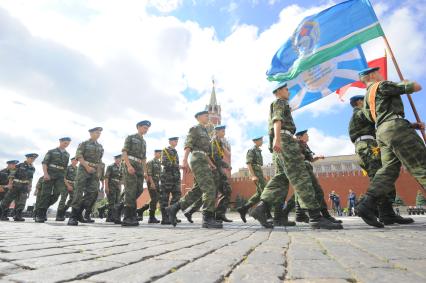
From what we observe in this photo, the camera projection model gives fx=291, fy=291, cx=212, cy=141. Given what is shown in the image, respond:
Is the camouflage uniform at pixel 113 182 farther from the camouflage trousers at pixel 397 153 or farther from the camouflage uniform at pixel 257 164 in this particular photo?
the camouflage trousers at pixel 397 153

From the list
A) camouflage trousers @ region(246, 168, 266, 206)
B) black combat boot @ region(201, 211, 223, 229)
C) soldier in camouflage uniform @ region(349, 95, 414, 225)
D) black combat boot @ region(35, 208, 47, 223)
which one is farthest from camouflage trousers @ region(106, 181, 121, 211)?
soldier in camouflage uniform @ region(349, 95, 414, 225)

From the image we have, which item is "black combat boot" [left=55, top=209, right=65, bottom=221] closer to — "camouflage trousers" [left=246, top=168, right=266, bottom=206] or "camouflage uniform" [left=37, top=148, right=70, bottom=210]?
"camouflage uniform" [left=37, top=148, right=70, bottom=210]

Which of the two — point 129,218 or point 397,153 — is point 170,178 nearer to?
point 129,218

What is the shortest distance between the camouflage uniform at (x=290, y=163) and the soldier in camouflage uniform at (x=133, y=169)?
9.28 ft

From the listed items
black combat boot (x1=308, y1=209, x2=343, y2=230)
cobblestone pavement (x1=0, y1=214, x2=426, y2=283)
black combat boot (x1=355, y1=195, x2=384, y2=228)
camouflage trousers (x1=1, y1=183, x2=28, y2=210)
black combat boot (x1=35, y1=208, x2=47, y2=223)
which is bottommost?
cobblestone pavement (x1=0, y1=214, x2=426, y2=283)

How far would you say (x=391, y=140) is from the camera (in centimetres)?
366

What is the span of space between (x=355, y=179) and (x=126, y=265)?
36736 mm

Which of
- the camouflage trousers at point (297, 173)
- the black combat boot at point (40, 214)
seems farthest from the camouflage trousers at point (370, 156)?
the black combat boot at point (40, 214)

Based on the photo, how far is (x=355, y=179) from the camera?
111 ft

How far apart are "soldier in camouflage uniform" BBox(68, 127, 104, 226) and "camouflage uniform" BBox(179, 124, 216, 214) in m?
3.02

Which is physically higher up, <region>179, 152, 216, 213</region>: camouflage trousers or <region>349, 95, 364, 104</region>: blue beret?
<region>349, 95, 364, 104</region>: blue beret

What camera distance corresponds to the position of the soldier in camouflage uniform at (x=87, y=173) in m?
6.82

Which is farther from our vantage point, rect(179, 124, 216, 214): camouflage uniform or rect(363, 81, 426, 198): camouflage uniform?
rect(179, 124, 216, 214): camouflage uniform

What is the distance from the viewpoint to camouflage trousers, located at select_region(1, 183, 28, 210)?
9469 mm
